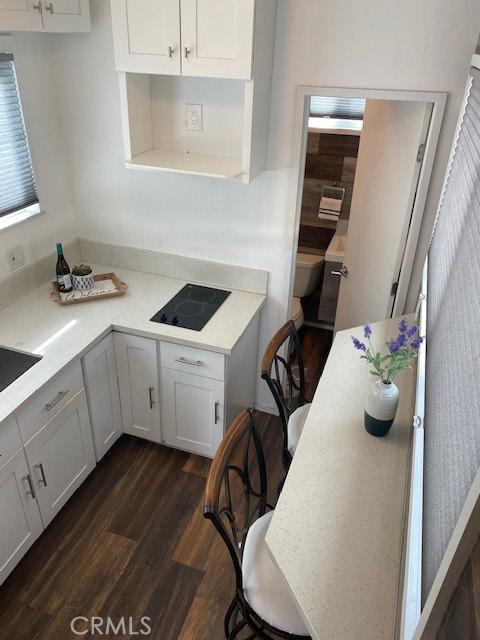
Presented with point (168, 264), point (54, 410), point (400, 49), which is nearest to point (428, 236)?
point (400, 49)

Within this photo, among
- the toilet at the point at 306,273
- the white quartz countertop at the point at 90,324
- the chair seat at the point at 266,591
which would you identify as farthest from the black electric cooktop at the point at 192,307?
the toilet at the point at 306,273

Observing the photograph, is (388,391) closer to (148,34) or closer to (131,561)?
(131,561)

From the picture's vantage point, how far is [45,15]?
1.98m

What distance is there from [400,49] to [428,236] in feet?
2.71

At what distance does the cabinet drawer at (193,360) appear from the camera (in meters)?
2.31

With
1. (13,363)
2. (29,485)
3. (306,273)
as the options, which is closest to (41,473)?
(29,485)

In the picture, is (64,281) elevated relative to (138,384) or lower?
elevated

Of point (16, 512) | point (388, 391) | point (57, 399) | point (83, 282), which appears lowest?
point (16, 512)

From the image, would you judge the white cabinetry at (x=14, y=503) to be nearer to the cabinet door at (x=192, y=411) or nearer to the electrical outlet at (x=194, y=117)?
the cabinet door at (x=192, y=411)

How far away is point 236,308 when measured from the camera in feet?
8.44

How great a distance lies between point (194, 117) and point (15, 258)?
1.17m

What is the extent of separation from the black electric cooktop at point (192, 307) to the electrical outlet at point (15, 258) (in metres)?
0.78

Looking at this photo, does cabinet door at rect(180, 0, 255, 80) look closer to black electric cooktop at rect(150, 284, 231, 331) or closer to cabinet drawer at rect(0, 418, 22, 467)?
black electric cooktop at rect(150, 284, 231, 331)

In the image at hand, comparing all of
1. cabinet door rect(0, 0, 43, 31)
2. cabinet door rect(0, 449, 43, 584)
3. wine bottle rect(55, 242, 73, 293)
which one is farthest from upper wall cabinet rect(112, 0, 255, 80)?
cabinet door rect(0, 449, 43, 584)
